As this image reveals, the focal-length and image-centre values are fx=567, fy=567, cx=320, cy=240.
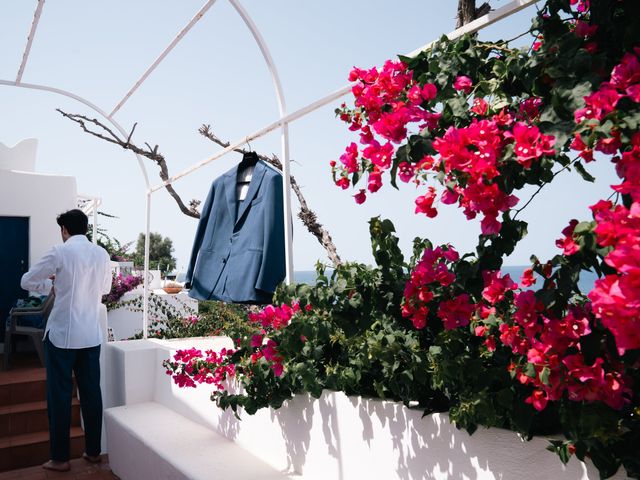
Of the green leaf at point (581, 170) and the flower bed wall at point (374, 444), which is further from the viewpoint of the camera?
the flower bed wall at point (374, 444)

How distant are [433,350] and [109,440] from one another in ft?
10.1

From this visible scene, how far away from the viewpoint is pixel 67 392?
12.4ft

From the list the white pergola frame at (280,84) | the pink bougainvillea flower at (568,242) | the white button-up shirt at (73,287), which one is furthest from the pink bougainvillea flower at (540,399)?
the white button-up shirt at (73,287)

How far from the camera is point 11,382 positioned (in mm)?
4715

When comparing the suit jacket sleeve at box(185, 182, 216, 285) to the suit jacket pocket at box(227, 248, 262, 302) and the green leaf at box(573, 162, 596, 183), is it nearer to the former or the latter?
the suit jacket pocket at box(227, 248, 262, 302)

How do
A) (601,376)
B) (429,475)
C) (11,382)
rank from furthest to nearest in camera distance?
(11,382), (429,475), (601,376)

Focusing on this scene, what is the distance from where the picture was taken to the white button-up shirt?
3.78m

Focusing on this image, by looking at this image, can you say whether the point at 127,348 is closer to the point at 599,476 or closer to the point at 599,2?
the point at 599,476

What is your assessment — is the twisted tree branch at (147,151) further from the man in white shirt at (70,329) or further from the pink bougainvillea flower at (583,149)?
the pink bougainvillea flower at (583,149)

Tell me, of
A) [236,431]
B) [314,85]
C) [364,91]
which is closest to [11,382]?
[236,431]

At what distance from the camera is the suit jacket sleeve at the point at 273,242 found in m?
2.68

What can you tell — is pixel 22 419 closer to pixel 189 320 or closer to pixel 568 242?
pixel 189 320

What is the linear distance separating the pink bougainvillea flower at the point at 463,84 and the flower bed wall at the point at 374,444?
0.86 metres

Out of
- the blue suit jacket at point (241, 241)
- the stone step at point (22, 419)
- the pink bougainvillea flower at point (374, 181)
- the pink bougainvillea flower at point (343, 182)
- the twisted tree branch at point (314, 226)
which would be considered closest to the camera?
the pink bougainvillea flower at point (374, 181)
